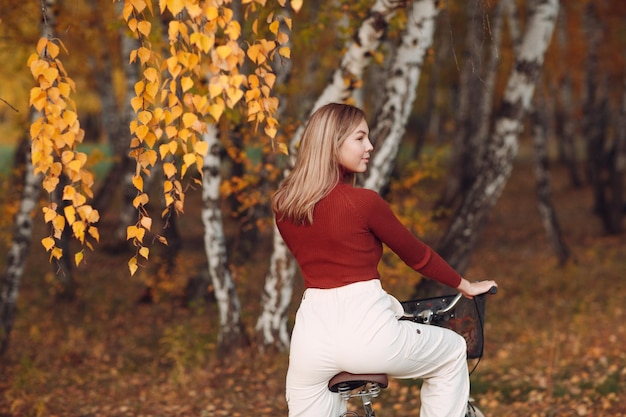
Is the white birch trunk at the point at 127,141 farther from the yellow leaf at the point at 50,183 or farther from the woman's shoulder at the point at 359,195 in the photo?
the woman's shoulder at the point at 359,195

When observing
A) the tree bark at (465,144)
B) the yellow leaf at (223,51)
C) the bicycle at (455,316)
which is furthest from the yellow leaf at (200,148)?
the tree bark at (465,144)

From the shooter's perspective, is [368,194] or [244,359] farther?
[244,359]

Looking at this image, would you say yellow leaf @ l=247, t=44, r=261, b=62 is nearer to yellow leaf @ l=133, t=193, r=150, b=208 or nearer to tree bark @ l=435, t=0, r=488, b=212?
yellow leaf @ l=133, t=193, r=150, b=208

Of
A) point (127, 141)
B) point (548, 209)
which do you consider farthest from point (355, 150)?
point (127, 141)

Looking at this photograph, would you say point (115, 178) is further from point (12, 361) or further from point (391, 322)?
point (391, 322)

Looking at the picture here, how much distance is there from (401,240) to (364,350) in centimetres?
53

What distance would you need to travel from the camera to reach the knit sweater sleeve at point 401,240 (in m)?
3.79

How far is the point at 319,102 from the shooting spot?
7.64 meters

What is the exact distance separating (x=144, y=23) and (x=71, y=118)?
56 centimetres

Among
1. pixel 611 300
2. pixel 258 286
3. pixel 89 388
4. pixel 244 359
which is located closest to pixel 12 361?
pixel 89 388

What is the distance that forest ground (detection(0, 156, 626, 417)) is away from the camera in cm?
751

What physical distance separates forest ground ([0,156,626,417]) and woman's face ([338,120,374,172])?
380 centimetres

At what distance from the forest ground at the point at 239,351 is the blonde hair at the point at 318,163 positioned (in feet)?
12.4

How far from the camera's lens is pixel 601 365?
8539 mm
